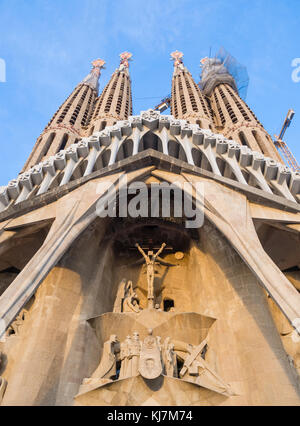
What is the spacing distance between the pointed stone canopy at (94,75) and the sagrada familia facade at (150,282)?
24.1m

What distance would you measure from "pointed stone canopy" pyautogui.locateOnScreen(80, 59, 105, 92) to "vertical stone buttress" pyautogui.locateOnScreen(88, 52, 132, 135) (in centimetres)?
192

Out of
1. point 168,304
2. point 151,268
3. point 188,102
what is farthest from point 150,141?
point 188,102

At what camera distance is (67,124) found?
2381 cm

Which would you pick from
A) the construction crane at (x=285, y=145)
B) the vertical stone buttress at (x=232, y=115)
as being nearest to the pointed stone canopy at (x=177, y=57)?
the vertical stone buttress at (x=232, y=115)

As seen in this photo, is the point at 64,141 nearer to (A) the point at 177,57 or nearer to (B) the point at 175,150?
(B) the point at 175,150

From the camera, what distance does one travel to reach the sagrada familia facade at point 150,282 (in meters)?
7.04

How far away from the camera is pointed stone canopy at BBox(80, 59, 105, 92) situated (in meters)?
34.4

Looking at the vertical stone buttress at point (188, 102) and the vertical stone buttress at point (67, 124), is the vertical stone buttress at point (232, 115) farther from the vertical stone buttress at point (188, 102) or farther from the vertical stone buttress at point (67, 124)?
the vertical stone buttress at point (67, 124)

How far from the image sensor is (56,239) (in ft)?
22.2

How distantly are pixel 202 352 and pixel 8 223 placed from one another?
5903mm

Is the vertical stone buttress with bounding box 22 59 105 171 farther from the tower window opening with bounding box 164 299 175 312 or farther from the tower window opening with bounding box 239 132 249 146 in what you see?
the tower window opening with bounding box 164 299 175 312

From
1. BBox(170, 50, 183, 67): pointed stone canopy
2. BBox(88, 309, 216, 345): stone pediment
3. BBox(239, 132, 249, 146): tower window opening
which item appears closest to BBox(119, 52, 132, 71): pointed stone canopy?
BBox(170, 50, 183, 67): pointed stone canopy
